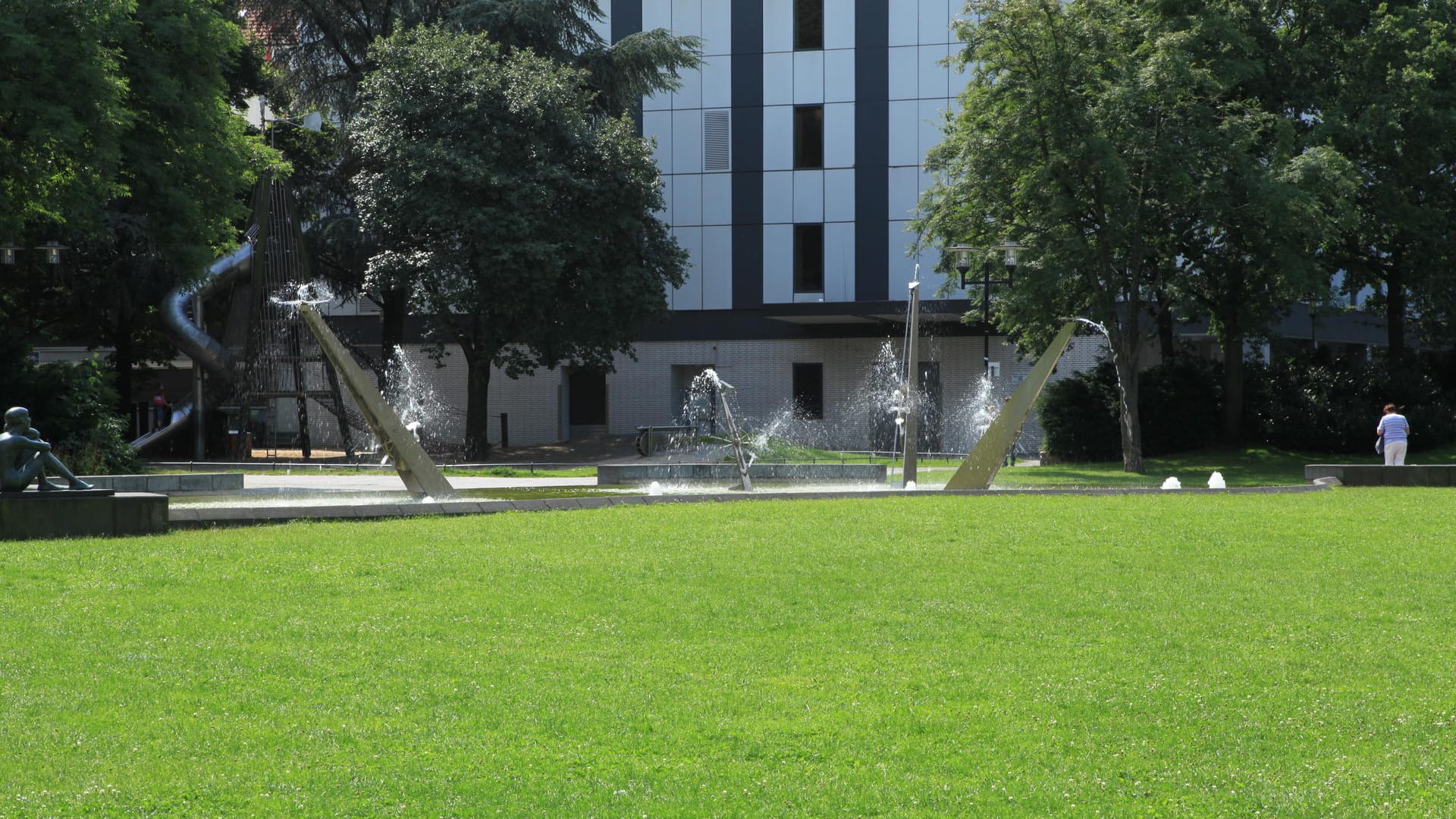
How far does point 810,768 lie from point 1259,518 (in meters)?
9.90

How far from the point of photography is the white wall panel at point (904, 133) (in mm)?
44438

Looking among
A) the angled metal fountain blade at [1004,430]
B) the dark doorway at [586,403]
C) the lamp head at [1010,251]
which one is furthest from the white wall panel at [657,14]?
the angled metal fountain blade at [1004,430]

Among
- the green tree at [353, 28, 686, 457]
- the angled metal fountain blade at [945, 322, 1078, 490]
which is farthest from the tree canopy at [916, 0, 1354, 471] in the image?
the angled metal fountain blade at [945, 322, 1078, 490]

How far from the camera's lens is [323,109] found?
42.3 m

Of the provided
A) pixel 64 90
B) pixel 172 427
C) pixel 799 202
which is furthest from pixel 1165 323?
pixel 64 90

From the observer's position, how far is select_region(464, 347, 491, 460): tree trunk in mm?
36625

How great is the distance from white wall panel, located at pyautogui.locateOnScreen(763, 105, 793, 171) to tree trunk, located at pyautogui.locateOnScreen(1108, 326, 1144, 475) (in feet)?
58.0

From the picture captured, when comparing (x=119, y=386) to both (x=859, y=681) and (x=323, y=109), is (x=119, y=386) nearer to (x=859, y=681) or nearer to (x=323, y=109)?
(x=323, y=109)

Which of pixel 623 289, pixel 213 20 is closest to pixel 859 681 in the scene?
pixel 213 20

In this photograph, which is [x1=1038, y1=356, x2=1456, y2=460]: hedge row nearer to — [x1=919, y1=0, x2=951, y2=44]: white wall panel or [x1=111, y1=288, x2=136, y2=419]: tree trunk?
[x1=919, y1=0, x2=951, y2=44]: white wall panel

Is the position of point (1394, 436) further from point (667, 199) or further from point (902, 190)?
point (667, 199)

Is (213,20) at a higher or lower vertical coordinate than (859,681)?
higher

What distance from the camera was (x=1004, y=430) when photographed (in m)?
18.7

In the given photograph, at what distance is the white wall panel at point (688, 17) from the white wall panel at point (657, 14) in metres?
0.17
